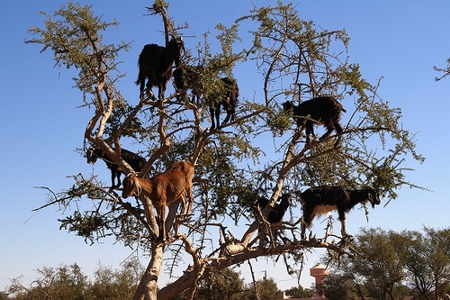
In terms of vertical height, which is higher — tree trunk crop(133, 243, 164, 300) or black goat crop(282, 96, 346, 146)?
black goat crop(282, 96, 346, 146)

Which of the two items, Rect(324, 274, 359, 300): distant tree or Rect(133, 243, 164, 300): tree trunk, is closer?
Rect(133, 243, 164, 300): tree trunk

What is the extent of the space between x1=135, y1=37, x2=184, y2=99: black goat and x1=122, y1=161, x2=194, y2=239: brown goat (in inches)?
71.5

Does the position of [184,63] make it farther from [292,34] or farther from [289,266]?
[289,266]

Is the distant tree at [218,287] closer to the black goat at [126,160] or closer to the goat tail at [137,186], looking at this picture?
the goat tail at [137,186]

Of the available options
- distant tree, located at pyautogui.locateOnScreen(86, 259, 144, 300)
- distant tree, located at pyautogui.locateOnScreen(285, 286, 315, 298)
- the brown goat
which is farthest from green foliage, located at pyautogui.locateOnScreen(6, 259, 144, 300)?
distant tree, located at pyautogui.locateOnScreen(285, 286, 315, 298)

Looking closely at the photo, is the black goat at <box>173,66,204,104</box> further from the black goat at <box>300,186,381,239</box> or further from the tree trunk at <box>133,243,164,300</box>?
the black goat at <box>300,186,381,239</box>

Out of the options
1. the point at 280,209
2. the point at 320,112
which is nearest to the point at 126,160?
the point at 280,209

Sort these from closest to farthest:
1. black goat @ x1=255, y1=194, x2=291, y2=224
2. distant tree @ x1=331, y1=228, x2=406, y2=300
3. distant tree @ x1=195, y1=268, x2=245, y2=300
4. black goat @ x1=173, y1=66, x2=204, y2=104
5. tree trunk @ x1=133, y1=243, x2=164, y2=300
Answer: tree trunk @ x1=133, y1=243, x2=164, y2=300, distant tree @ x1=195, y1=268, x2=245, y2=300, black goat @ x1=173, y1=66, x2=204, y2=104, black goat @ x1=255, y1=194, x2=291, y2=224, distant tree @ x1=331, y1=228, x2=406, y2=300

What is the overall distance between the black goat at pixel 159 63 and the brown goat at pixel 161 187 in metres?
1.82

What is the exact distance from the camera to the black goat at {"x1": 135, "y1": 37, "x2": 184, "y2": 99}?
8.16 meters

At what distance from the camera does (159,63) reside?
27.2 feet

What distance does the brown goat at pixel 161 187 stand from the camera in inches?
238

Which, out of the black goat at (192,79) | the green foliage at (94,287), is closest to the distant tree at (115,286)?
the green foliage at (94,287)

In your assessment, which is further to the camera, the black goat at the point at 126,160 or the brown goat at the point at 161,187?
the black goat at the point at 126,160
